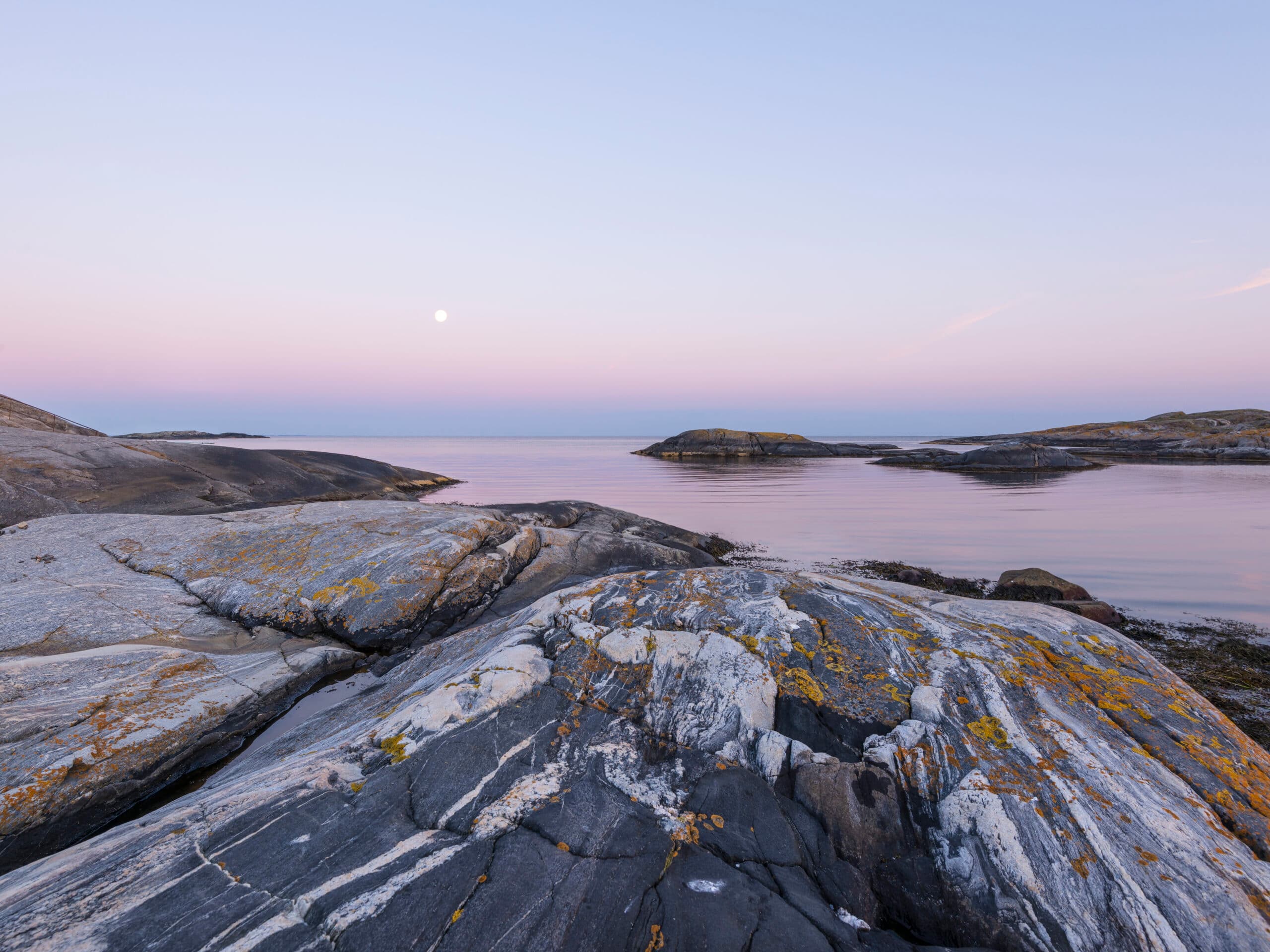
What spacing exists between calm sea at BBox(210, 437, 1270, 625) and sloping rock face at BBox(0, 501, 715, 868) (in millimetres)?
8919

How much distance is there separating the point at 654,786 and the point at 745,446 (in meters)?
68.9

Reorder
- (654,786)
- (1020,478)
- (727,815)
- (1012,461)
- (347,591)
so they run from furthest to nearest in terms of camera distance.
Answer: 1. (1012,461)
2. (1020,478)
3. (347,591)
4. (654,786)
5. (727,815)

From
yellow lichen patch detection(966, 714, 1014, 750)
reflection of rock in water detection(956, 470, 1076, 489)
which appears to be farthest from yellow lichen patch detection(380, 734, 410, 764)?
reflection of rock in water detection(956, 470, 1076, 489)

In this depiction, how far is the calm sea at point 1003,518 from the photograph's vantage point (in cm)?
1166

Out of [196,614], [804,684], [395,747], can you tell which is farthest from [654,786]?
[196,614]

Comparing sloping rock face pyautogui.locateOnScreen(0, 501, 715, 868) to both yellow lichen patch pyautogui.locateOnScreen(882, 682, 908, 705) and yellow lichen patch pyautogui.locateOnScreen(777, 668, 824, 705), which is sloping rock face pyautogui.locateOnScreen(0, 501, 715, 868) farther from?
yellow lichen patch pyautogui.locateOnScreen(882, 682, 908, 705)

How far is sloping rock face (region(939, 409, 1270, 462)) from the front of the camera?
50844 mm

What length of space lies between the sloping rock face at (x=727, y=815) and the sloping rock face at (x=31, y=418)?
2199 cm

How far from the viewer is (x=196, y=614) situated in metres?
6.75

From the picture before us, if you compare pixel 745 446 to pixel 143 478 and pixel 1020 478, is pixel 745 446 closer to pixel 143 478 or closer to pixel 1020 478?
pixel 1020 478

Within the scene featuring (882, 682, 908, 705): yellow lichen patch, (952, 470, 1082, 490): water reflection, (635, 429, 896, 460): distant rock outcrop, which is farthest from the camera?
(635, 429, 896, 460): distant rock outcrop

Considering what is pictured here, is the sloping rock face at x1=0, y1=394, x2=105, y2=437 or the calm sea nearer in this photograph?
the calm sea

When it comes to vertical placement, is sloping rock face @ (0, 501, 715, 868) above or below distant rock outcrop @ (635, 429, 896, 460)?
below

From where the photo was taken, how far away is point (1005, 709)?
3.54 m
